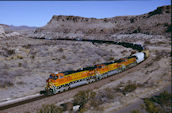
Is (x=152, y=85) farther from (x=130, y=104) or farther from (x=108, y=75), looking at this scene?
(x=108, y=75)

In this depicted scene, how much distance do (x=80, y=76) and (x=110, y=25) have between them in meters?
129

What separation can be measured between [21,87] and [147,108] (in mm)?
16539

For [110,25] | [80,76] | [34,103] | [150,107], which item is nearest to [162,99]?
[150,107]

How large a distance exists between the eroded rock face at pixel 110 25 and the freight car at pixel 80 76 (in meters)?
74.1

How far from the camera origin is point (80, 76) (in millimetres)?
20719

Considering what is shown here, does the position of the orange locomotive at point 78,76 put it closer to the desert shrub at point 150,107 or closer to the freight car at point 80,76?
the freight car at point 80,76

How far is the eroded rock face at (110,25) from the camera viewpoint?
104 m

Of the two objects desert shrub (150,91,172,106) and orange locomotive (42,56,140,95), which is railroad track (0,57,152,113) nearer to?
orange locomotive (42,56,140,95)

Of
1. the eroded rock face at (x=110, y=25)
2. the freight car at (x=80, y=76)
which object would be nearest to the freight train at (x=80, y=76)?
the freight car at (x=80, y=76)

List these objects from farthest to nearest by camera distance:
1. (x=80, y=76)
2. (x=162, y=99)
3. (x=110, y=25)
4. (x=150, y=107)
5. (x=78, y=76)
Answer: (x=110, y=25), (x=80, y=76), (x=78, y=76), (x=162, y=99), (x=150, y=107)

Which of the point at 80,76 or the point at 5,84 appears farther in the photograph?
the point at 5,84

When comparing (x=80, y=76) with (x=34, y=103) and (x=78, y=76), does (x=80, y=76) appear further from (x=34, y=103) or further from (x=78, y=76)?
(x=34, y=103)

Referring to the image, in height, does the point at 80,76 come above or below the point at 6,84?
above

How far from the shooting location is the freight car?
17867mm
